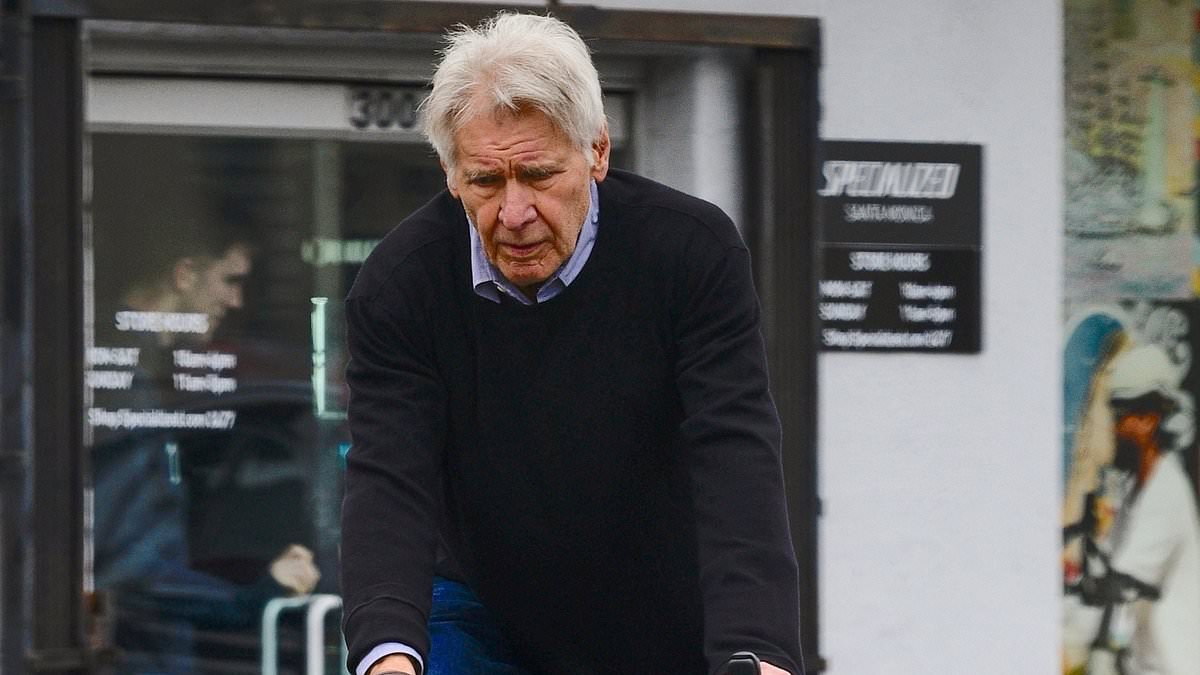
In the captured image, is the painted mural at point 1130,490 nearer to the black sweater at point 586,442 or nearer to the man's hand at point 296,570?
the man's hand at point 296,570

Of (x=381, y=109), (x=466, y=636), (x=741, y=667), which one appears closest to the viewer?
(x=741, y=667)

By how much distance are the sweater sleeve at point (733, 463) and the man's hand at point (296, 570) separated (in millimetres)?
3311

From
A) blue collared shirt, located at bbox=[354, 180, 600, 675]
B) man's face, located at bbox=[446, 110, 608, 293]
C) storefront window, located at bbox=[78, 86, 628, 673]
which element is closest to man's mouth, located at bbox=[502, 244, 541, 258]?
man's face, located at bbox=[446, 110, 608, 293]

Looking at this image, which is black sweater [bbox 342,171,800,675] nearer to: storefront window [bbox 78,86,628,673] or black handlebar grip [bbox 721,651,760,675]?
black handlebar grip [bbox 721,651,760,675]

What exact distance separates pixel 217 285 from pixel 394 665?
3.50m

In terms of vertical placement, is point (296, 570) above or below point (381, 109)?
below

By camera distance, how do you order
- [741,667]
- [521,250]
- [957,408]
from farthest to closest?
[957,408] → [521,250] → [741,667]

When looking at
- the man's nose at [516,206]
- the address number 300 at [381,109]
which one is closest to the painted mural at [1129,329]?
the address number 300 at [381,109]

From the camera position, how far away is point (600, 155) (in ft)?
9.37

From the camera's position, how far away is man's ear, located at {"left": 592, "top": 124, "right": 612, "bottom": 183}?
2.82 meters

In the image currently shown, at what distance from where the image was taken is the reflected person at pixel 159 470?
5910 mm

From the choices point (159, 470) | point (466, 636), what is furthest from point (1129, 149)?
point (466, 636)

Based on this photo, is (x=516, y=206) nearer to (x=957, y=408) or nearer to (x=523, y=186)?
(x=523, y=186)

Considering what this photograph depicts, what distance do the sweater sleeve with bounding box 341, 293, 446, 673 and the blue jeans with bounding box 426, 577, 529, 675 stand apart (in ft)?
1.11
